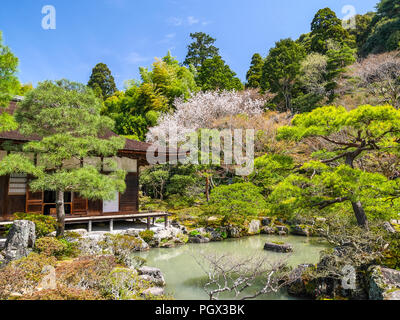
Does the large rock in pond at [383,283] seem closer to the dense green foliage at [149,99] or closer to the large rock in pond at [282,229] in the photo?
the large rock in pond at [282,229]

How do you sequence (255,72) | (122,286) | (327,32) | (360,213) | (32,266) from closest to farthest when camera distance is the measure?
(122,286) < (32,266) < (360,213) < (327,32) < (255,72)

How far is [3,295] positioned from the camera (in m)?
3.94

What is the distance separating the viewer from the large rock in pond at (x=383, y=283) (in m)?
4.01

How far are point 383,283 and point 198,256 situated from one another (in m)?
5.32

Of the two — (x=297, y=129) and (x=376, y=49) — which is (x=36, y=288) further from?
(x=376, y=49)

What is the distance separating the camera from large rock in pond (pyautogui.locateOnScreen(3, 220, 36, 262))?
580cm

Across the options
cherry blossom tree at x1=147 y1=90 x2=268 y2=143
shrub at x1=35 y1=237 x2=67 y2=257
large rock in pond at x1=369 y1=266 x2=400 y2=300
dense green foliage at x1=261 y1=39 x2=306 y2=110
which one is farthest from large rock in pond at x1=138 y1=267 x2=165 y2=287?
dense green foliage at x1=261 y1=39 x2=306 y2=110

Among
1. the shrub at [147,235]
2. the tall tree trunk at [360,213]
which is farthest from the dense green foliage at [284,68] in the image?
the tall tree trunk at [360,213]

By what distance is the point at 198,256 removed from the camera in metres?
8.64

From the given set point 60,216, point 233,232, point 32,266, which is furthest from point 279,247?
point 32,266

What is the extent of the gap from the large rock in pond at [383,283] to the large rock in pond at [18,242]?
21.0ft

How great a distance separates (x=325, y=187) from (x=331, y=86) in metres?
15.9

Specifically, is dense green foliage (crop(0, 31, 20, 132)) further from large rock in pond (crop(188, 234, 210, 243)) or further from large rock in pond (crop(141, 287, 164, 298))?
large rock in pond (crop(188, 234, 210, 243))

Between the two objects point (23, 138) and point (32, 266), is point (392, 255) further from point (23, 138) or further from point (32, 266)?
point (23, 138)
